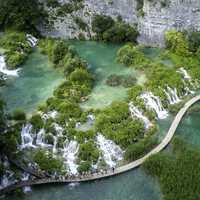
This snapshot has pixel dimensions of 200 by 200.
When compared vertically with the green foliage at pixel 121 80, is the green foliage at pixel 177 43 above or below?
above

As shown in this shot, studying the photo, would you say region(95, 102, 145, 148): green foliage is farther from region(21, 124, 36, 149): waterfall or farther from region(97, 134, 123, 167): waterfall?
region(21, 124, 36, 149): waterfall

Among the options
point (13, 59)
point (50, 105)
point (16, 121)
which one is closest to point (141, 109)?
point (50, 105)

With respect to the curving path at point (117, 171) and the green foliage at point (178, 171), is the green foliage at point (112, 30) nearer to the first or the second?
the curving path at point (117, 171)

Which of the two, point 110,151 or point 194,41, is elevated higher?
point 194,41

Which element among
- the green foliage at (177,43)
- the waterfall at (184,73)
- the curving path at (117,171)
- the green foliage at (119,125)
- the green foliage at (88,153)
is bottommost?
the curving path at (117,171)

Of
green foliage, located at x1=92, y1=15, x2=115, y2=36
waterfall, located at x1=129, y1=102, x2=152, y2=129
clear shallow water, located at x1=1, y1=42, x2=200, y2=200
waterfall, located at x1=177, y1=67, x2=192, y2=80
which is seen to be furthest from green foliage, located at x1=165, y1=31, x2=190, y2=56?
waterfall, located at x1=129, y1=102, x2=152, y2=129

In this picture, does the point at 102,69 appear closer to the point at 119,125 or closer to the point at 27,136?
the point at 119,125

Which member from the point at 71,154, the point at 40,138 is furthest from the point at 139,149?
the point at 40,138

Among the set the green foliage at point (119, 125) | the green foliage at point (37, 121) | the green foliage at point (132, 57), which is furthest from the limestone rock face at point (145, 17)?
the green foliage at point (37, 121)
